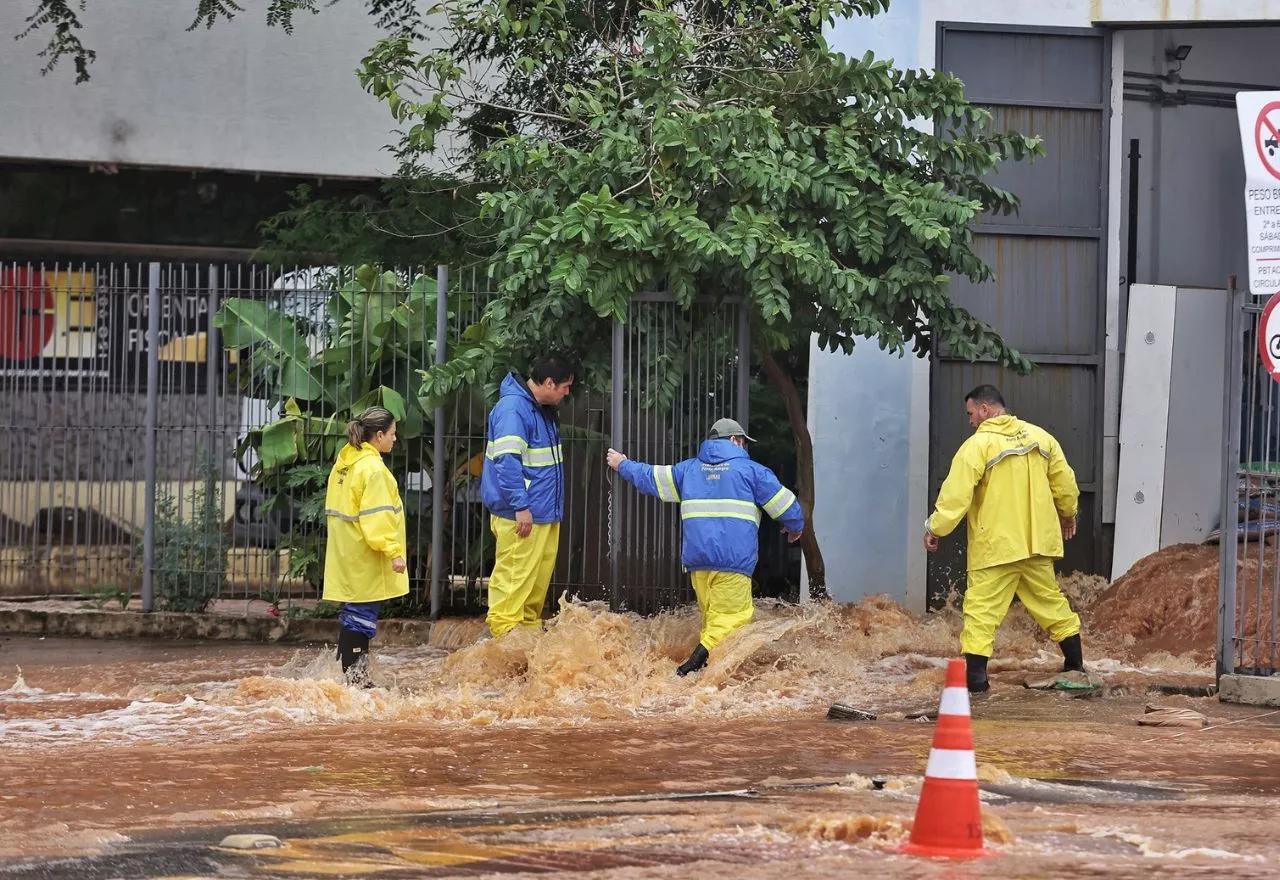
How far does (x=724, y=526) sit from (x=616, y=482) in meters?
1.76

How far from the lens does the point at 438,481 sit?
38.8 ft

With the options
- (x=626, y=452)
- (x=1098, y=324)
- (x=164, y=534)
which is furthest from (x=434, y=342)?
(x=1098, y=324)

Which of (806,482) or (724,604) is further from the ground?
(806,482)

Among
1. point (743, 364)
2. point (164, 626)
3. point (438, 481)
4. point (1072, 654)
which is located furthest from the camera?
point (164, 626)

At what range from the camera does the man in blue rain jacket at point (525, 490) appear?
10.0 metres

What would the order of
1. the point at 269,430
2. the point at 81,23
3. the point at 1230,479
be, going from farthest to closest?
the point at 81,23 < the point at 269,430 < the point at 1230,479

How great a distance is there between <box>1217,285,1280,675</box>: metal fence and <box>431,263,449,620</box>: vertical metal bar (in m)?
5.52

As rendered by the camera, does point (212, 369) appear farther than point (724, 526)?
Yes

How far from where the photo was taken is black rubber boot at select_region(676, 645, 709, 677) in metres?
9.60

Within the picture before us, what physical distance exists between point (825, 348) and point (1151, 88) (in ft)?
14.1

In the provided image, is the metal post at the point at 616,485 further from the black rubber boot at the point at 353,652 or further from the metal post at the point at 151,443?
the metal post at the point at 151,443

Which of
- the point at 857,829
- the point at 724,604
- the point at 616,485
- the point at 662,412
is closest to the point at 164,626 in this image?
the point at 616,485

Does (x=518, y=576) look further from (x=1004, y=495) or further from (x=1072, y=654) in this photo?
(x=1072, y=654)

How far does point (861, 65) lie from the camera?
10.7m
